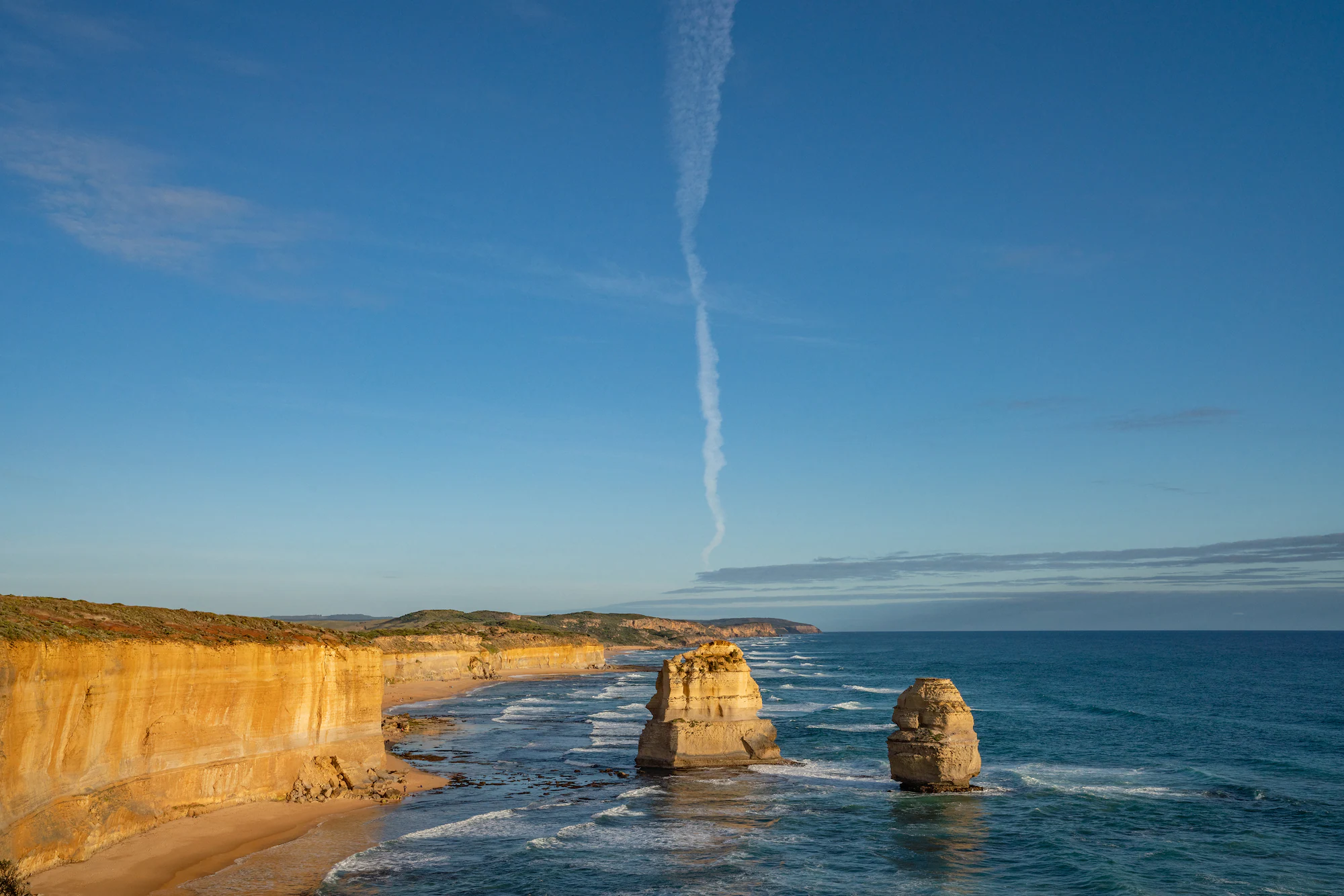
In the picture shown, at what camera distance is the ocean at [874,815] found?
2419cm

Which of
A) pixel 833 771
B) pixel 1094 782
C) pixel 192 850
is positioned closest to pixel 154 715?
pixel 192 850

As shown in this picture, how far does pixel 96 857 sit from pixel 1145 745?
1853 inches

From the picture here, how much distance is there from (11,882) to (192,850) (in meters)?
7.23

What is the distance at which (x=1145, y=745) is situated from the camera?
4906cm

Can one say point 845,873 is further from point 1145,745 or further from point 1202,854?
point 1145,745

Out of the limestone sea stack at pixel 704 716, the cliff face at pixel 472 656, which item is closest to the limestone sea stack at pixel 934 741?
the limestone sea stack at pixel 704 716

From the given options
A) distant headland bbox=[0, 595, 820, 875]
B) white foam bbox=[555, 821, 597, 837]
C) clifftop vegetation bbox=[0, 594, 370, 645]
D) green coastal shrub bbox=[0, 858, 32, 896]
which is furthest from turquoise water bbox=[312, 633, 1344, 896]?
clifftop vegetation bbox=[0, 594, 370, 645]

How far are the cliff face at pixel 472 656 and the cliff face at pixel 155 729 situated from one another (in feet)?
168

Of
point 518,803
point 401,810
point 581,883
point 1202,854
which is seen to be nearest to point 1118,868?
point 1202,854

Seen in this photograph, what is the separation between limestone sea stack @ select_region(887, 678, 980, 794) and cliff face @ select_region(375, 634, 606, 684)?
5859 cm

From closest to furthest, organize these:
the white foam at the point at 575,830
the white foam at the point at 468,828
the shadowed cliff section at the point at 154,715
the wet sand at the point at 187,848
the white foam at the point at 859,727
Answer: the shadowed cliff section at the point at 154,715 → the wet sand at the point at 187,848 → the white foam at the point at 468,828 → the white foam at the point at 575,830 → the white foam at the point at 859,727

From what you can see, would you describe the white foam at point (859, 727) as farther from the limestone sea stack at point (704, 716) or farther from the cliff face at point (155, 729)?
the cliff face at point (155, 729)

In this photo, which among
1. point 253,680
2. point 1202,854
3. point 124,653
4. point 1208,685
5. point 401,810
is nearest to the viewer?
point 124,653

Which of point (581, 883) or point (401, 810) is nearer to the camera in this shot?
point (581, 883)
